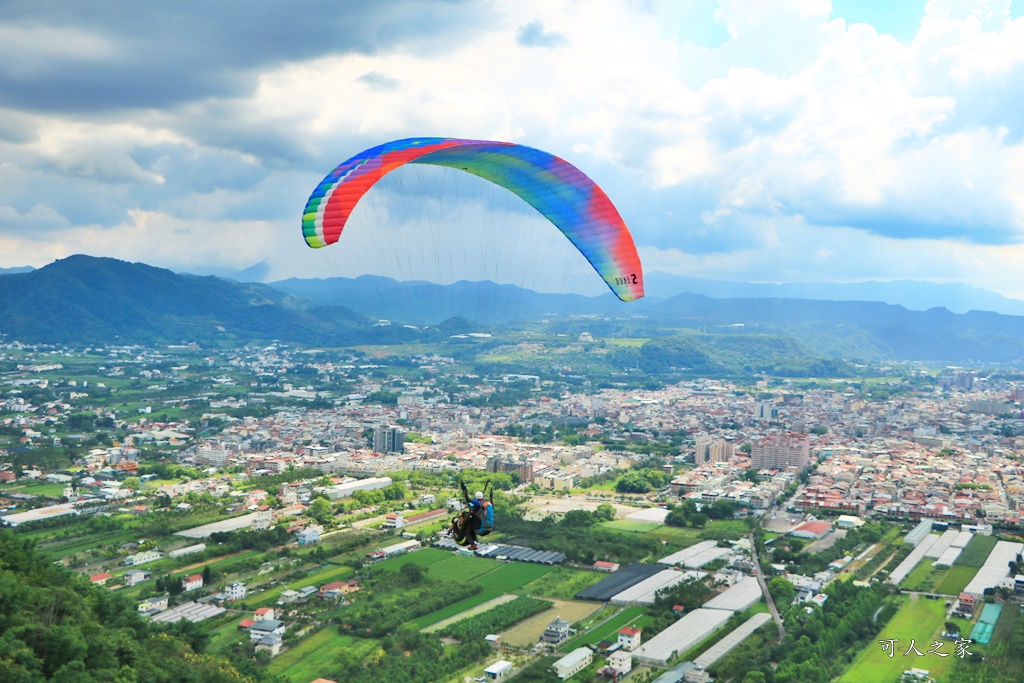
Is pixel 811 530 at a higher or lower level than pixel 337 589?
lower

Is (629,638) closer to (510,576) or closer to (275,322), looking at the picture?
(510,576)

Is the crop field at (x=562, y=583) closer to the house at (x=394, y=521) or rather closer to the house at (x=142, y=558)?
the house at (x=394, y=521)

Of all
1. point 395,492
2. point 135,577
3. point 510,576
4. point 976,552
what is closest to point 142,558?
point 135,577

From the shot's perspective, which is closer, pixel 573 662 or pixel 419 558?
pixel 573 662

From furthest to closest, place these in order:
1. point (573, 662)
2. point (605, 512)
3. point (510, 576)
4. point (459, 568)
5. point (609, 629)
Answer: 1. point (605, 512)
2. point (459, 568)
3. point (510, 576)
4. point (609, 629)
5. point (573, 662)

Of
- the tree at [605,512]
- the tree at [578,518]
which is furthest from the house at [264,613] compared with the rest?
the tree at [605,512]

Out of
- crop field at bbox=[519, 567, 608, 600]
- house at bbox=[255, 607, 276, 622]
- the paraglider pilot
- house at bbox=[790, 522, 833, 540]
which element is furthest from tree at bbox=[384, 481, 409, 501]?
the paraglider pilot
